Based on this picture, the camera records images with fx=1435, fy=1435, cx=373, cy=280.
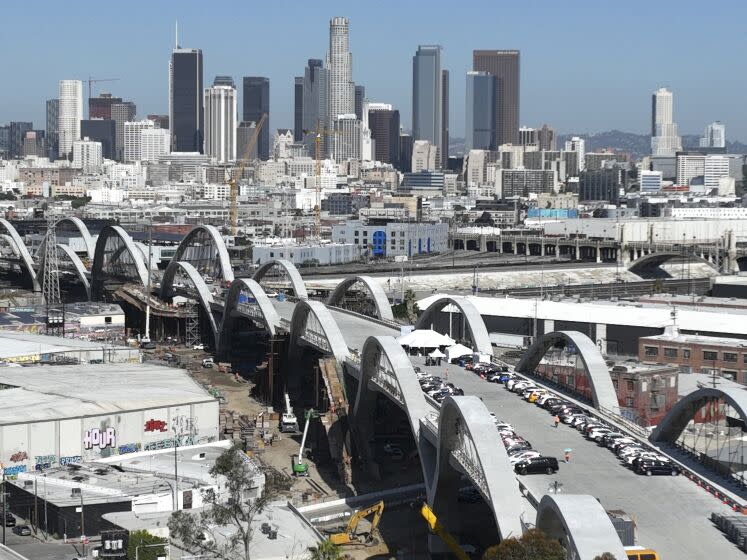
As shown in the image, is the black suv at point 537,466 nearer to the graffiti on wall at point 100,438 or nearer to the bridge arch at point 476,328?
the bridge arch at point 476,328

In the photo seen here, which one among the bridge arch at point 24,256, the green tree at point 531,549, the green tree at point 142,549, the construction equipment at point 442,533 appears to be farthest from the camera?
the bridge arch at point 24,256

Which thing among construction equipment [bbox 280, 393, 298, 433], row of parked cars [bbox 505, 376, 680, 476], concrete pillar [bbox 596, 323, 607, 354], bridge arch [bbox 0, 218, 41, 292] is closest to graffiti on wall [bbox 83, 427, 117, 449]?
construction equipment [bbox 280, 393, 298, 433]

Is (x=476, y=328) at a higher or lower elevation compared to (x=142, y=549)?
higher

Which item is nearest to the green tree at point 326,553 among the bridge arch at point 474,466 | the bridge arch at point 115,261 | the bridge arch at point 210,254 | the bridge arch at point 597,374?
the bridge arch at point 474,466

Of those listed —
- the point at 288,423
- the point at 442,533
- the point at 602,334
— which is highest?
the point at 602,334

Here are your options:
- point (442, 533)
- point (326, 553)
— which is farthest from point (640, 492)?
point (326, 553)

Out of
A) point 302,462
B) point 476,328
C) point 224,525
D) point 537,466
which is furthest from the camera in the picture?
point 476,328

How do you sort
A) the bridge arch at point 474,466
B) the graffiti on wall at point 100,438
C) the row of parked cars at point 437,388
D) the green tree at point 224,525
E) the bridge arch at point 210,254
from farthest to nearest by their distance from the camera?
the bridge arch at point 210,254 → the graffiti on wall at point 100,438 → the row of parked cars at point 437,388 → the green tree at point 224,525 → the bridge arch at point 474,466

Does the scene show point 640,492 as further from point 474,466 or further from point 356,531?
point 356,531
